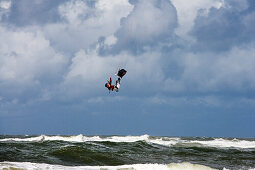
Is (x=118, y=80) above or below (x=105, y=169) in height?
above

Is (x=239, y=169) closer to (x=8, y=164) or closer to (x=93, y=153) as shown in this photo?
(x=93, y=153)

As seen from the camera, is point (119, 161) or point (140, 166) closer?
point (140, 166)

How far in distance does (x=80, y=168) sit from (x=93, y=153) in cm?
514

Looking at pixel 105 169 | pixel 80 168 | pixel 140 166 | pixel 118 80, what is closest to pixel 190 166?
pixel 140 166

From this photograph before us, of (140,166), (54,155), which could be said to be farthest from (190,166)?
(54,155)

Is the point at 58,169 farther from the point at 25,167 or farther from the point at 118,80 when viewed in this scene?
the point at 118,80

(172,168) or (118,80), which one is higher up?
(118,80)

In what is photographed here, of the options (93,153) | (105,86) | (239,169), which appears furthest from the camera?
(93,153)

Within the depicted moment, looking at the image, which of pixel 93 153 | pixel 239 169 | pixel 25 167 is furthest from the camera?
pixel 93 153

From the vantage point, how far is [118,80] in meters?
16.6

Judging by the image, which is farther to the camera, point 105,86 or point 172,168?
point 105,86

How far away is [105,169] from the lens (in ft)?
41.9

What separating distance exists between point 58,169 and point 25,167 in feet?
3.69

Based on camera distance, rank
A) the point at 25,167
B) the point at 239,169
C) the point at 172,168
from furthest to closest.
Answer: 1. the point at 239,169
2. the point at 172,168
3. the point at 25,167
